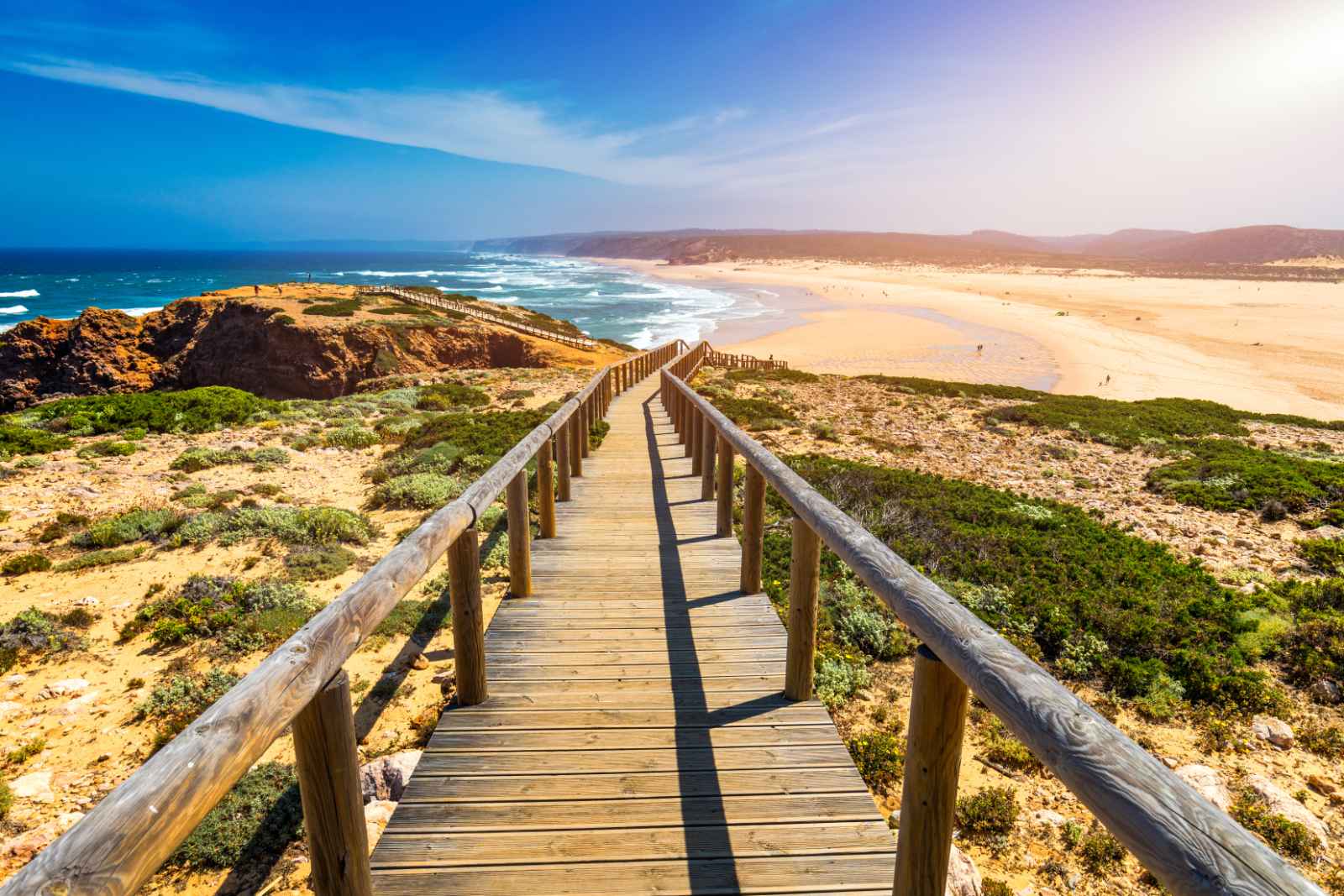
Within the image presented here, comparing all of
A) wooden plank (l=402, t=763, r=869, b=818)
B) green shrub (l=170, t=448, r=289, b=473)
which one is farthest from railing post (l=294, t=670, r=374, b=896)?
green shrub (l=170, t=448, r=289, b=473)

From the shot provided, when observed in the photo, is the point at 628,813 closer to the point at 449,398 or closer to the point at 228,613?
the point at 228,613

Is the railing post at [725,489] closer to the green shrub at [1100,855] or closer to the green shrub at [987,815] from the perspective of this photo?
the green shrub at [987,815]

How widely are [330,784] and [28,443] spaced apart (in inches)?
503

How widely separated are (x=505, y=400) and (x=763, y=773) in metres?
15.4

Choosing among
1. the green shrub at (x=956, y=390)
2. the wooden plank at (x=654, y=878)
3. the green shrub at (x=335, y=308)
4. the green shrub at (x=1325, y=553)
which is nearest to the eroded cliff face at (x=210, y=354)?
the green shrub at (x=335, y=308)

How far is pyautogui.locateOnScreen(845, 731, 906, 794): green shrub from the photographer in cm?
361

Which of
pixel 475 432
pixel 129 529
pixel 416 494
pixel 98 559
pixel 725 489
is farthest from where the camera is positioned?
pixel 475 432

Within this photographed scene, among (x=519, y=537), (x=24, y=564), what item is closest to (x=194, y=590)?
(x=24, y=564)

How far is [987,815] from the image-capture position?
11.1ft

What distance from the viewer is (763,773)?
2.90 m

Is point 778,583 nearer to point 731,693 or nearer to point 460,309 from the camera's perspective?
point 731,693

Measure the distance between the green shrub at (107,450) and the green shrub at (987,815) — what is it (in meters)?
12.6

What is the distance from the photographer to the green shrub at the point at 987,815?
3.30 m

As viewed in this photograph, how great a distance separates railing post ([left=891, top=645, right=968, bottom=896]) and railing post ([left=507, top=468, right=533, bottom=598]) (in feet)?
9.01
